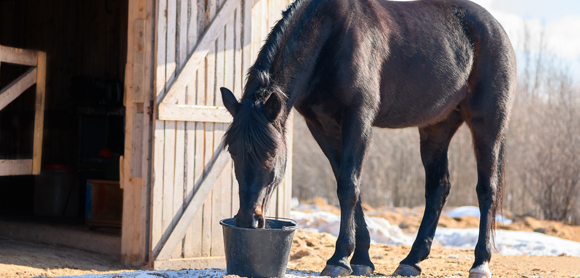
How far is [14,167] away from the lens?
17.2ft

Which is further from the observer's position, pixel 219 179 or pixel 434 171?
pixel 219 179

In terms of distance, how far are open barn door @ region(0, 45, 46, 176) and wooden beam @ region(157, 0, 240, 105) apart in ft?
4.54

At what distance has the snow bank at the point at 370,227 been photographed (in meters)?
8.42

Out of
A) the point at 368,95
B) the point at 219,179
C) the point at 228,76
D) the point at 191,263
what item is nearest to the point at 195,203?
the point at 219,179

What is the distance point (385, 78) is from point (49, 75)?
649cm

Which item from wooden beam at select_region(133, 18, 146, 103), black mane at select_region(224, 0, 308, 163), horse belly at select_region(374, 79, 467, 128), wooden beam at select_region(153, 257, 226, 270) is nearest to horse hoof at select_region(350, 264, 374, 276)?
horse belly at select_region(374, 79, 467, 128)

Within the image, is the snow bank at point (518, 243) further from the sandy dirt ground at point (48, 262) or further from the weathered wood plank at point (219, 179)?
the sandy dirt ground at point (48, 262)

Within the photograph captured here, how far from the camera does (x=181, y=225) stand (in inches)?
209

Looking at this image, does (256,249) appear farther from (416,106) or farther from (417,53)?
(417,53)

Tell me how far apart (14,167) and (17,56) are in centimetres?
110

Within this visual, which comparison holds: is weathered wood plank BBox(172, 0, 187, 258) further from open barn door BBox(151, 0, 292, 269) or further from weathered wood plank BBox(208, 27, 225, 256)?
weathered wood plank BBox(208, 27, 225, 256)

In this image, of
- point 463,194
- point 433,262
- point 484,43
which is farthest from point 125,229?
point 463,194

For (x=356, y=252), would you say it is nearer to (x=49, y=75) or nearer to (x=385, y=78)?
(x=385, y=78)

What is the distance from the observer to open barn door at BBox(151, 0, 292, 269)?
16.9 ft
